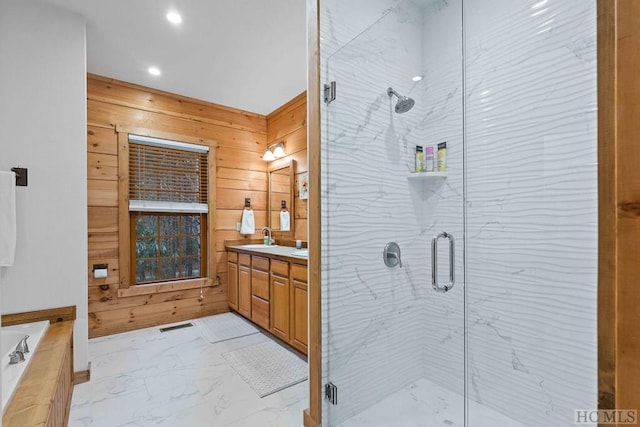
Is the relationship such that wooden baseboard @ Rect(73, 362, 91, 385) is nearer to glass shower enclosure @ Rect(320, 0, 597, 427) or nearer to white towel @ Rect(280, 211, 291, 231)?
glass shower enclosure @ Rect(320, 0, 597, 427)

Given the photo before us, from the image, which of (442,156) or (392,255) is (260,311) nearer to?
(392,255)

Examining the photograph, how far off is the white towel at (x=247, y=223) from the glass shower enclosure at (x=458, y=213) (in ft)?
7.95

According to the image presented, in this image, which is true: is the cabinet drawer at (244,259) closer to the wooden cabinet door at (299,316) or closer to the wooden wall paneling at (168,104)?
the wooden cabinet door at (299,316)

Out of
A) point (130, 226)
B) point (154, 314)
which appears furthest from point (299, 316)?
point (130, 226)

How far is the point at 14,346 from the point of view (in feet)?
5.95

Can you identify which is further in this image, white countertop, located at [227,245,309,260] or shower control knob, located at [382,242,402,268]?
white countertop, located at [227,245,309,260]

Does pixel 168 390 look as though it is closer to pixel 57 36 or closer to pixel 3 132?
pixel 3 132

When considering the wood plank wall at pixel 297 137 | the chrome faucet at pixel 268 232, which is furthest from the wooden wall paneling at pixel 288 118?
the chrome faucet at pixel 268 232

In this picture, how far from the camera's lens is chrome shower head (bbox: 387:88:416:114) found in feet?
6.60

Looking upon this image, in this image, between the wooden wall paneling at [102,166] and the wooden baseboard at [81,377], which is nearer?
the wooden baseboard at [81,377]

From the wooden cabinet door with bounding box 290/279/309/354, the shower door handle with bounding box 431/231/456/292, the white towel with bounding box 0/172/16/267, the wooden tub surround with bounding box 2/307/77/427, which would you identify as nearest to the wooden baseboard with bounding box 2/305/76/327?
the wooden tub surround with bounding box 2/307/77/427

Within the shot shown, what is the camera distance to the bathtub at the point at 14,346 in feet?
4.41

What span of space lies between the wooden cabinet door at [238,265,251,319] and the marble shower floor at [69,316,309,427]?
0.55 meters

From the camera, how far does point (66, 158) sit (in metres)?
2.24
